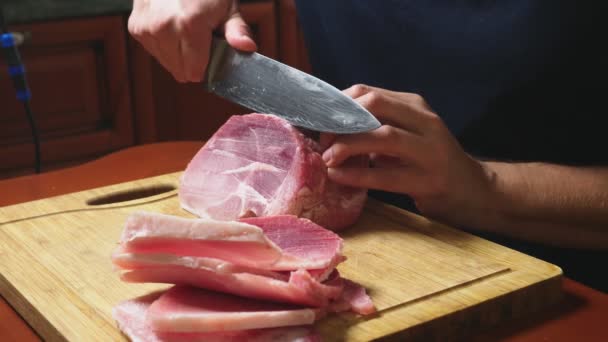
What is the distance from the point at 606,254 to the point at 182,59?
0.76 m

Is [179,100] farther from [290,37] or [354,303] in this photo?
[354,303]

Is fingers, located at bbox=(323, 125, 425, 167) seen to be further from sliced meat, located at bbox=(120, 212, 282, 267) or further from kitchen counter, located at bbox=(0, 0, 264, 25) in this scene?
kitchen counter, located at bbox=(0, 0, 264, 25)

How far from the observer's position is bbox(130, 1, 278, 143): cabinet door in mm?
2521

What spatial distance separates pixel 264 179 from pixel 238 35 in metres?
0.25

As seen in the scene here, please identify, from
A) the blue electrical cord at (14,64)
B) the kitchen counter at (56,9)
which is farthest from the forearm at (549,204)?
the kitchen counter at (56,9)

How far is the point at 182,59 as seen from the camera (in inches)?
56.4

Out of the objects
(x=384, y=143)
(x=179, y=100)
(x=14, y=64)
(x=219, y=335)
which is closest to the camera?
(x=219, y=335)

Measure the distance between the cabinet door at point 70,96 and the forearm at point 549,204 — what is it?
1428 millimetres

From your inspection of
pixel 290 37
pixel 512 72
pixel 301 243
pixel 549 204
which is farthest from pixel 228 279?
pixel 290 37

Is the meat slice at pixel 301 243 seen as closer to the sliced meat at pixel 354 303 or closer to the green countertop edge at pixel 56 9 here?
the sliced meat at pixel 354 303

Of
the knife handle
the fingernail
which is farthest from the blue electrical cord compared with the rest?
the fingernail

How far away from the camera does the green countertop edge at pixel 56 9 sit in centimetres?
219

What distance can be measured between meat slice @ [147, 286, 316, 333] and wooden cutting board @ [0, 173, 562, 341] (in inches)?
2.1

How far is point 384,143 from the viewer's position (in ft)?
3.96
